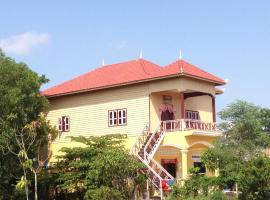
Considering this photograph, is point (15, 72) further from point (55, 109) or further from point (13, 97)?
point (55, 109)

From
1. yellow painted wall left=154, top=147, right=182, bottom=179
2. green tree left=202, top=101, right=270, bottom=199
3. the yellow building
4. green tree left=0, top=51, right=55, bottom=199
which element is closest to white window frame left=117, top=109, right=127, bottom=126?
the yellow building

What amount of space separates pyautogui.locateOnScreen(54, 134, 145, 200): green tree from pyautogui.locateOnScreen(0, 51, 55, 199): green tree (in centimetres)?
169

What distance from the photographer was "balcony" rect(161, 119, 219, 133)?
24.2m

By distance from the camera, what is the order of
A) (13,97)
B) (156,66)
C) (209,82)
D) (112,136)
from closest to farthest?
(13,97), (112,136), (209,82), (156,66)

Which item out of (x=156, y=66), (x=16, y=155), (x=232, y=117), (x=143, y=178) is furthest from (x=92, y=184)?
(x=156, y=66)

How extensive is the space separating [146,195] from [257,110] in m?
6.26

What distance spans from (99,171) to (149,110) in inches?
215

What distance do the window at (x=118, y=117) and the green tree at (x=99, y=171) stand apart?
1.62m

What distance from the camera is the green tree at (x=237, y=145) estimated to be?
66.9 ft

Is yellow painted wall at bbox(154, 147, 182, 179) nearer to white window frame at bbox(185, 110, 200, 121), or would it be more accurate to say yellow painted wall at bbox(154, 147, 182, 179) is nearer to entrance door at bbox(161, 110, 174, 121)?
entrance door at bbox(161, 110, 174, 121)

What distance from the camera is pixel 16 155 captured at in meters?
22.5

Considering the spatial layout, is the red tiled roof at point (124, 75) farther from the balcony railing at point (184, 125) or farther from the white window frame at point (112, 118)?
the balcony railing at point (184, 125)

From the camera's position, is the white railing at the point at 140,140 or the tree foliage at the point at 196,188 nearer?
the tree foliage at the point at 196,188

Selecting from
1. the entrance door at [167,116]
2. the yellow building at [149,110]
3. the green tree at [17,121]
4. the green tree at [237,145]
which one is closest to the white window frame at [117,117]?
the yellow building at [149,110]
